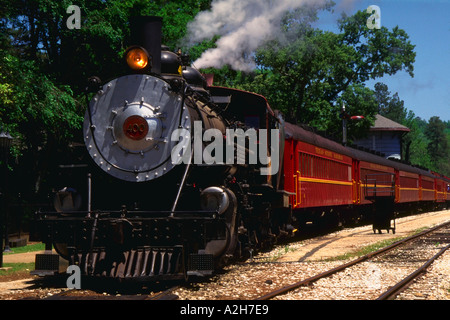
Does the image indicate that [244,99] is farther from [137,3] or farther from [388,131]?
[388,131]

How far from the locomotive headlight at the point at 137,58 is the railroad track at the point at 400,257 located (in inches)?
156

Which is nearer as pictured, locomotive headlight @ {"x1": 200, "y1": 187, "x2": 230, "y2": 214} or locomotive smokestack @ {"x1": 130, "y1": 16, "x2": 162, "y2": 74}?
locomotive headlight @ {"x1": 200, "y1": 187, "x2": 230, "y2": 214}

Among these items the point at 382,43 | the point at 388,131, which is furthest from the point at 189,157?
the point at 388,131

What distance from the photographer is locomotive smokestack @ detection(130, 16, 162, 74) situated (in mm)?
9750

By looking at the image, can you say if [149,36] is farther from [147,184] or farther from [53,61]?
[53,61]

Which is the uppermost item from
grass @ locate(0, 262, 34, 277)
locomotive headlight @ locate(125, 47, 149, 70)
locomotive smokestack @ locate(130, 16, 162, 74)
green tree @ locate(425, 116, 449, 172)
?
green tree @ locate(425, 116, 449, 172)

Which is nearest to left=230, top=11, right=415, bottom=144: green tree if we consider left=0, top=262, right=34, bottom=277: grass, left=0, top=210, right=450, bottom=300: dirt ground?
left=0, top=210, right=450, bottom=300: dirt ground

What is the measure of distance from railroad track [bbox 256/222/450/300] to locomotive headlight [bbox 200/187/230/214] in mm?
1493

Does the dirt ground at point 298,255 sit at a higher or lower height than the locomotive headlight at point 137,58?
lower

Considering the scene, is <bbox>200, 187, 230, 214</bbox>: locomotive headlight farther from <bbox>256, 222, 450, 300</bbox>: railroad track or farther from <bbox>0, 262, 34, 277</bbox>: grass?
<bbox>0, 262, 34, 277</bbox>: grass

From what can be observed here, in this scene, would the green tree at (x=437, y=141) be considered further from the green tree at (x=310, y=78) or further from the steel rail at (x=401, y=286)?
the steel rail at (x=401, y=286)

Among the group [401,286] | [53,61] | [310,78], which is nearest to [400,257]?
[401,286]

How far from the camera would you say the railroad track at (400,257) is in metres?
8.53

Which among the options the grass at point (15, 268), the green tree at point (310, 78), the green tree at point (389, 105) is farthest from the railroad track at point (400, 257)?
the green tree at point (389, 105)
